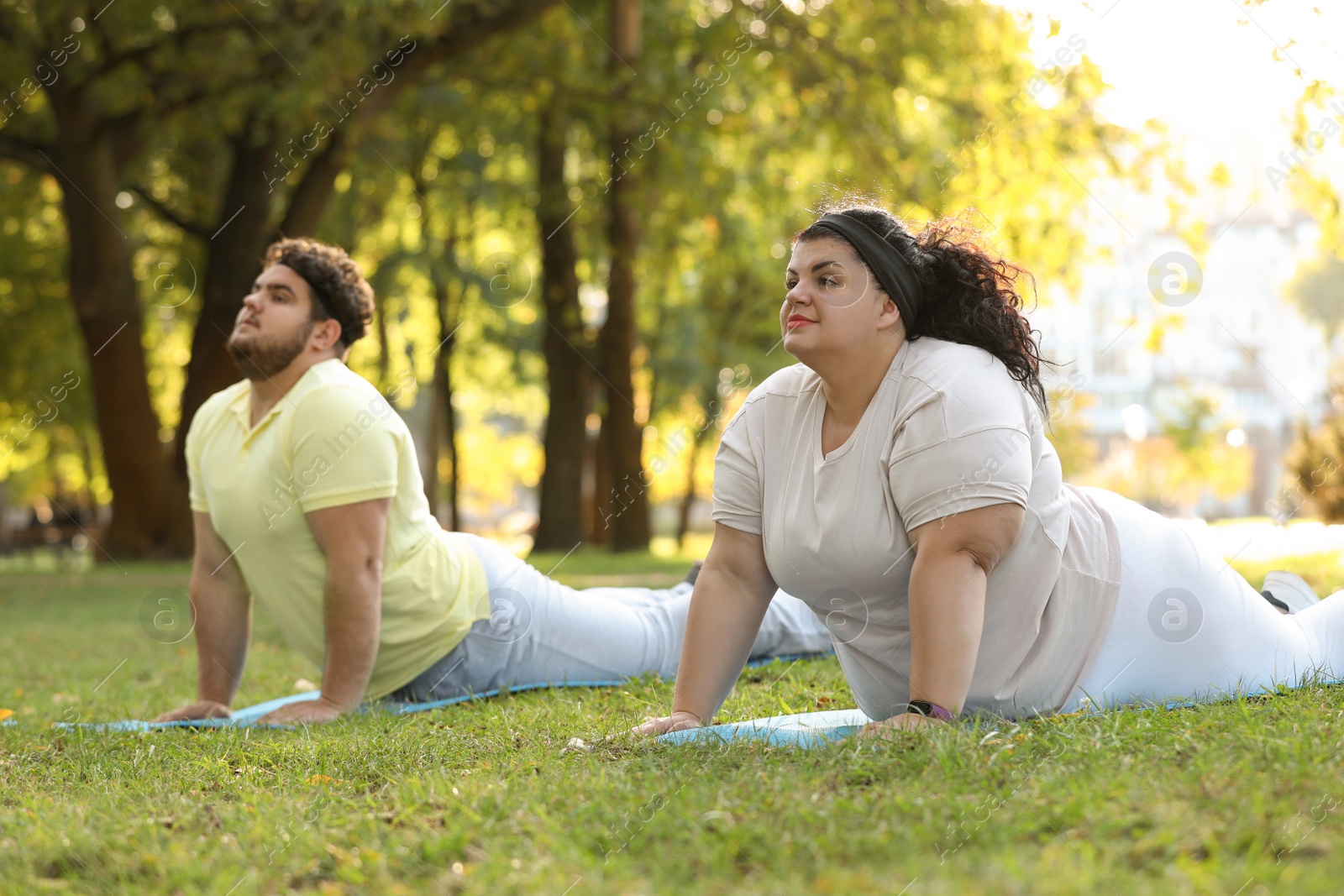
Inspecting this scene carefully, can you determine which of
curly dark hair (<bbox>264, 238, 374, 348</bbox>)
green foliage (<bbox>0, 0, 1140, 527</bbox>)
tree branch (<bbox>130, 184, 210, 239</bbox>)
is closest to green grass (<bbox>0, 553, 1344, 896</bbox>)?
curly dark hair (<bbox>264, 238, 374, 348</bbox>)

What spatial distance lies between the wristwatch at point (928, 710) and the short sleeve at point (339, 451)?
225 centimetres

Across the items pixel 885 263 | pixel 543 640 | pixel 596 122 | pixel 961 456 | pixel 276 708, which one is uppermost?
pixel 596 122

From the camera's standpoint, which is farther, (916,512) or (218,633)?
(218,633)

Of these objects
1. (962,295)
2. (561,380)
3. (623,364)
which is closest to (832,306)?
(962,295)

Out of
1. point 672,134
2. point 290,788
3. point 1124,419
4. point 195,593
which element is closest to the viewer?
point 290,788

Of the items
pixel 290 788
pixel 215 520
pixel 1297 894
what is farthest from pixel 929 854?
pixel 215 520

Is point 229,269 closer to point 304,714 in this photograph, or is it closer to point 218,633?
point 218,633

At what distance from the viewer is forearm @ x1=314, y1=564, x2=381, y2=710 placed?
454 cm

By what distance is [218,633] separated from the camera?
498 cm

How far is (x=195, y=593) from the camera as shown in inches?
197

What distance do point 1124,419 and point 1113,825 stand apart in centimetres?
9647

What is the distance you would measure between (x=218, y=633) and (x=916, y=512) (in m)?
3.07

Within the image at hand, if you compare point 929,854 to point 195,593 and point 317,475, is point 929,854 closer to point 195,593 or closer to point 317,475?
point 317,475

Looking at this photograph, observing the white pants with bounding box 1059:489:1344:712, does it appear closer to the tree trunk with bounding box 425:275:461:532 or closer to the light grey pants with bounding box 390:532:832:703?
the light grey pants with bounding box 390:532:832:703
